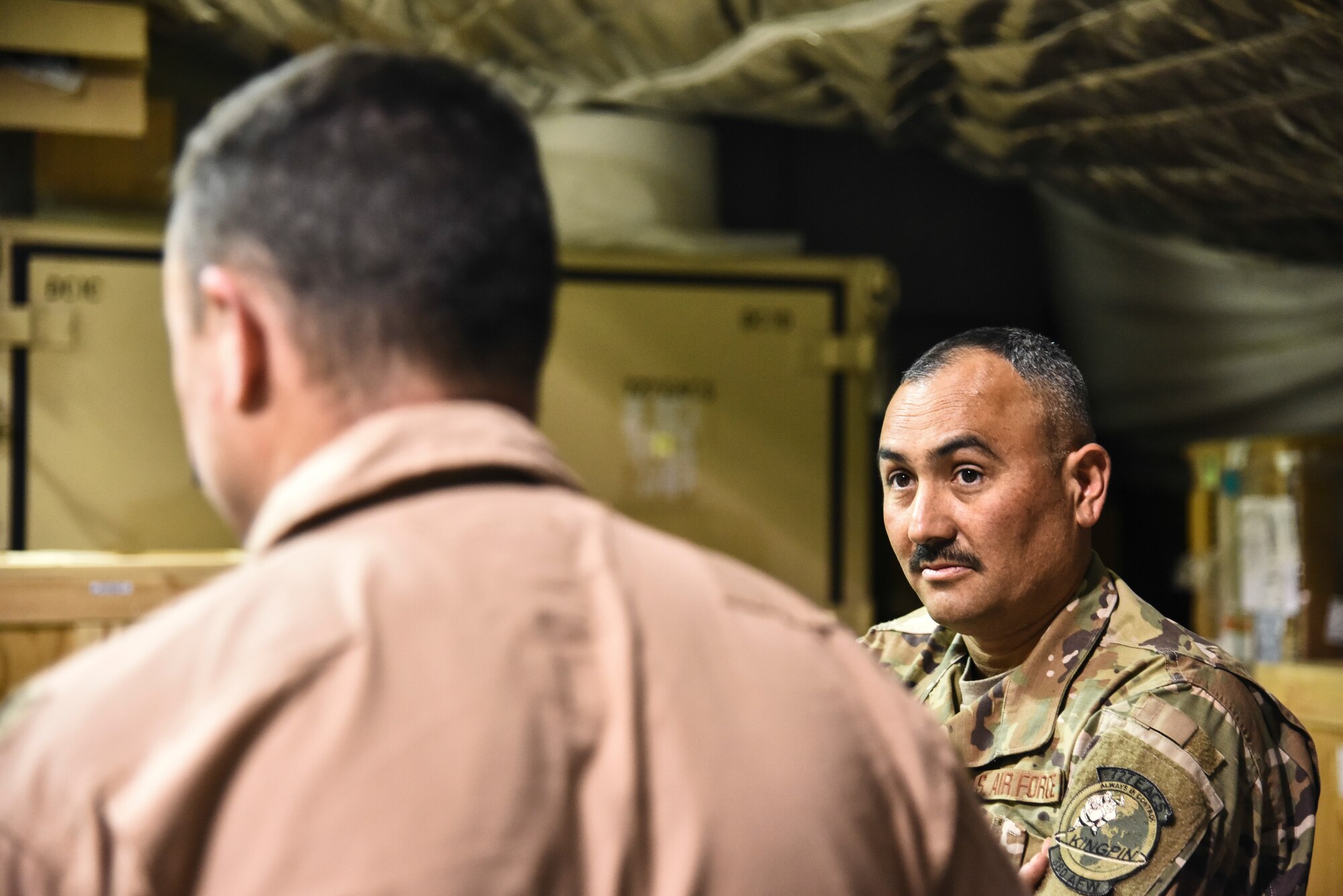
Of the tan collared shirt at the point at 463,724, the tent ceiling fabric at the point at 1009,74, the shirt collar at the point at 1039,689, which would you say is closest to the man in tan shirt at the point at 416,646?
the tan collared shirt at the point at 463,724

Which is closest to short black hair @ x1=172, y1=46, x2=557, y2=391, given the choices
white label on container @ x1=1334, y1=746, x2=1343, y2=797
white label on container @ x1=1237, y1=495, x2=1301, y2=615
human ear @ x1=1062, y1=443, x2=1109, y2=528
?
human ear @ x1=1062, y1=443, x2=1109, y2=528

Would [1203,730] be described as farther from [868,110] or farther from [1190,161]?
[868,110]

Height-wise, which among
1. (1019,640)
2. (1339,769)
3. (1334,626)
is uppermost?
(1019,640)

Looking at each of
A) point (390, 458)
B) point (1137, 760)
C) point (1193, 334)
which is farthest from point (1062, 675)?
point (1193, 334)

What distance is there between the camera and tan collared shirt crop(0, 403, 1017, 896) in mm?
503

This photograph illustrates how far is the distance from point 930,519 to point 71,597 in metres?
1.75

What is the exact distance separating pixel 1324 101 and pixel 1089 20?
0.40m

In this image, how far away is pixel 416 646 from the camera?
1.77ft

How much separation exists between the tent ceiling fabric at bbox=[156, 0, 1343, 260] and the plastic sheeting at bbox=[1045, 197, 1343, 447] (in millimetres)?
116

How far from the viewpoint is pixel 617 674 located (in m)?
0.57

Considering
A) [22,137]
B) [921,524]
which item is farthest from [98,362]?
[921,524]

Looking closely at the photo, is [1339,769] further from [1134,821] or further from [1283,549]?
[1134,821]

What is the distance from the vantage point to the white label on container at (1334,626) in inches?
106

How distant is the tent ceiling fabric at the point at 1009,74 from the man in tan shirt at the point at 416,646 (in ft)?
4.98
